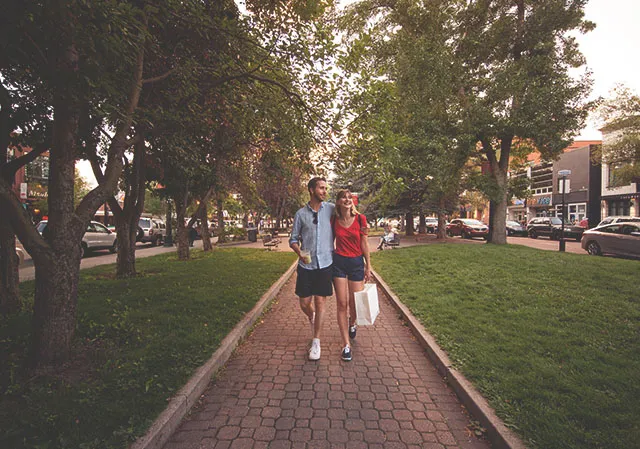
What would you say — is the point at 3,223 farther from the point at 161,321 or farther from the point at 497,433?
the point at 497,433

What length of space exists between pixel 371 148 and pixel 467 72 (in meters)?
12.1

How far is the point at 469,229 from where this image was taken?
84.5 feet

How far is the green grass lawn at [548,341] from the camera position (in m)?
2.46

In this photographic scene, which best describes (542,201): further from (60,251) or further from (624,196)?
(60,251)

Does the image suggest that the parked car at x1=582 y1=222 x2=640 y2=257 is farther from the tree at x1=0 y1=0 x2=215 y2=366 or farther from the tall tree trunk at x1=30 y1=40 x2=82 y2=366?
the tall tree trunk at x1=30 y1=40 x2=82 y2=366

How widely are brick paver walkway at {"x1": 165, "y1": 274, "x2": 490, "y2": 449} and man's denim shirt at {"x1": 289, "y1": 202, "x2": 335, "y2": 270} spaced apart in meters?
1.26

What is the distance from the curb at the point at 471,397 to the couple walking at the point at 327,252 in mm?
1088

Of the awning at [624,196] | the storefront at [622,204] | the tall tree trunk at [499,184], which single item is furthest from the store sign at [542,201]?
the tall tree trunk at [499,184]

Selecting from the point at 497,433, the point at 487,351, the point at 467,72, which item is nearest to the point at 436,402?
the point at 497,433

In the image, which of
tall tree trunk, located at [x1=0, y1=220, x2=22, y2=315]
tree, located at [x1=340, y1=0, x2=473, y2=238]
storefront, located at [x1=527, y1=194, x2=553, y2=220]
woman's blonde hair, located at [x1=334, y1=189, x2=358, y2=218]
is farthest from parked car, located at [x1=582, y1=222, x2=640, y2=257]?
storefront, located at [x1=527, y1=194, x2=553, y2=220]

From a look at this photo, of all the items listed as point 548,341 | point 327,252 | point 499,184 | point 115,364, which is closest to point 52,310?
point 115,364

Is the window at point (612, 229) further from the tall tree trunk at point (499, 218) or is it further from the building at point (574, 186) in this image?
the building at point (574, 186)

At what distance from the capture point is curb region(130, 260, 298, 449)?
2.36 meters

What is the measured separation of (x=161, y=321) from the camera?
4.78 metres
